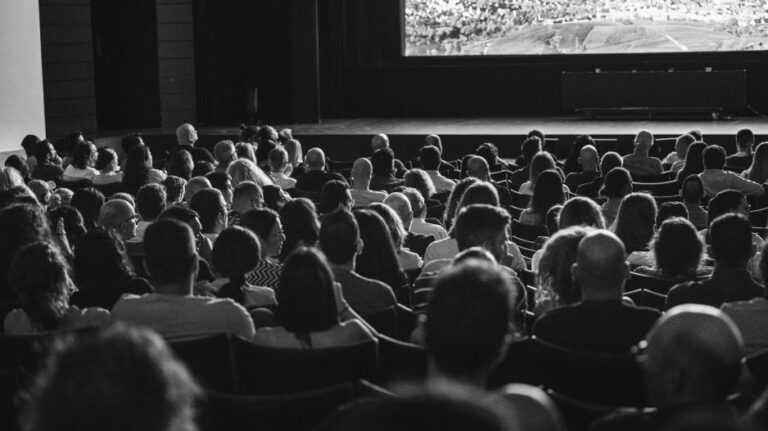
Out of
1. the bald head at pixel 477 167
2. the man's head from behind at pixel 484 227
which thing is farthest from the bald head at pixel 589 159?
the man's head from behind at pixel 484 227

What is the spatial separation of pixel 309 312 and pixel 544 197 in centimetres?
348

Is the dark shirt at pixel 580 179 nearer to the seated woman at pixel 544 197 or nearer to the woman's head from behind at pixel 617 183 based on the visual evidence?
the woman's head from behind at pixel 617 183

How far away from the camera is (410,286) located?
4.74 m

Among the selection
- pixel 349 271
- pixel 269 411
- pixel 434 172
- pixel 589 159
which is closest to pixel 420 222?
pixel 349 271

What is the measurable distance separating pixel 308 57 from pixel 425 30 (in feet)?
7.62

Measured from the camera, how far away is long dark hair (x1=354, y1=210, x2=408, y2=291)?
4.67 meters

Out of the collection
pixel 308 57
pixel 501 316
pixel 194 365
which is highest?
pixel 308 57

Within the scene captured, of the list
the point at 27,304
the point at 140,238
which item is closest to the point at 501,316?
the point at 27,304

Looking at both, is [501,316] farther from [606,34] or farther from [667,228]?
[606,34]

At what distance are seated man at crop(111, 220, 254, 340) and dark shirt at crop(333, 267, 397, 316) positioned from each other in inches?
28.1

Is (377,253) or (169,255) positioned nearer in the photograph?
(169,255)

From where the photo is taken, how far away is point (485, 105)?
18.0 meters

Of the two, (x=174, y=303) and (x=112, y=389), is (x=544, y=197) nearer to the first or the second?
(x=174, y=303)

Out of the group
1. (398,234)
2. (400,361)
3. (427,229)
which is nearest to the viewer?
(400,361)
